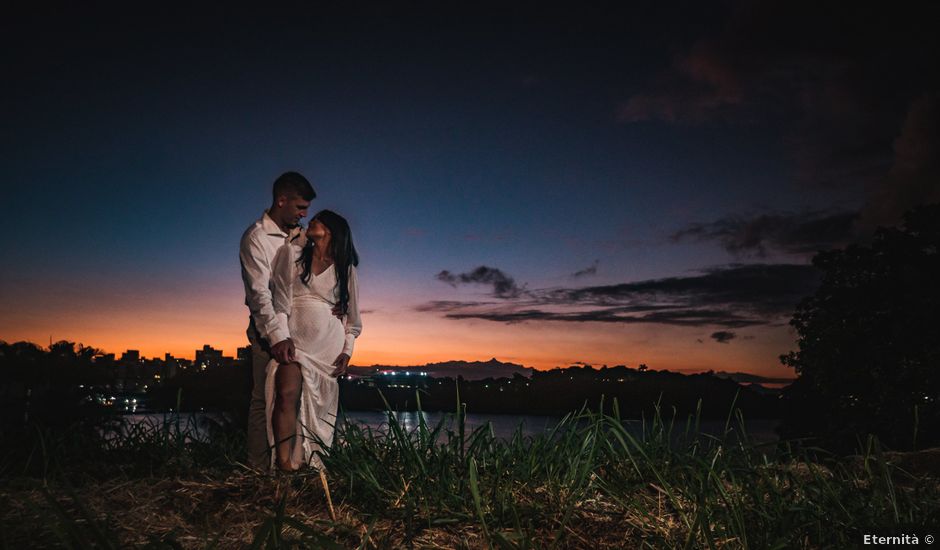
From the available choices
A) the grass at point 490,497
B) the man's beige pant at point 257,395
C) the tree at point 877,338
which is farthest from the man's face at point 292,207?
the tree at point 877,338

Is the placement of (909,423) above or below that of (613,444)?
below

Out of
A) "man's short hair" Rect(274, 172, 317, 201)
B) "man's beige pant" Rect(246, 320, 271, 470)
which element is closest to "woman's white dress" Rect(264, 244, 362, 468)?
"man's beige pant" Rect(246, 320, 271, 470)

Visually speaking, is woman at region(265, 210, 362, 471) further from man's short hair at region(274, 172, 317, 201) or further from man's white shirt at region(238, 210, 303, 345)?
man's short hair at region(274, 172, 317, 201)

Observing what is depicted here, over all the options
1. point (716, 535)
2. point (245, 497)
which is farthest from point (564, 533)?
point (245, 497)

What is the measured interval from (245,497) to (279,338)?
1.91 metres

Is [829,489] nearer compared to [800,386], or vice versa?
[829,489]

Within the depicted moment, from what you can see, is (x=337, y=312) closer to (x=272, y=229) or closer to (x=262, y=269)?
(x=262, y=269)

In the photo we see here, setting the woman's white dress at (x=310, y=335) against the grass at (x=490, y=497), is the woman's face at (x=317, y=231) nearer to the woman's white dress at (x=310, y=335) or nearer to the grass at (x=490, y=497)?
the woman's white dress at (x=310, y=335)

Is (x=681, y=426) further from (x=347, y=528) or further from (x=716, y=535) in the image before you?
(x=347, y=528)

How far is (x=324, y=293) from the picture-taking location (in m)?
5.46

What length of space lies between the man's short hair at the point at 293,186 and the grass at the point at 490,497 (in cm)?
213

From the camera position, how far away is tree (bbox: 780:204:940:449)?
19.6 metres

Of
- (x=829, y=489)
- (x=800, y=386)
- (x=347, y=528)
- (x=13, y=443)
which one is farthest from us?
(x=800, y=386)

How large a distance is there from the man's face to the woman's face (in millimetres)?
173
